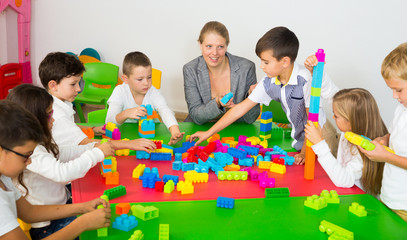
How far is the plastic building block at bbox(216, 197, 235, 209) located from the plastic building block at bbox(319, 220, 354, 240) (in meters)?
0.32

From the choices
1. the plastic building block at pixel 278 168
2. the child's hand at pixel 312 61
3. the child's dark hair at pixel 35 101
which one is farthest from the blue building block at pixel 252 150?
the child's dark hair at pixel 35 101

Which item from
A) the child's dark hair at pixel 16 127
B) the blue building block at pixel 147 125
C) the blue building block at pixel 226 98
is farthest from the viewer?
the blue building block at pixel 226 98

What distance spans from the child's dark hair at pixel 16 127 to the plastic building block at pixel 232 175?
80 centimetres

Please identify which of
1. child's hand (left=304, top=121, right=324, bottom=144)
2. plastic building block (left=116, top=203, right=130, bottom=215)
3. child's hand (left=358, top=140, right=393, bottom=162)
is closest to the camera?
plastic building block (left=116, top=203, right=130, bottom=215)

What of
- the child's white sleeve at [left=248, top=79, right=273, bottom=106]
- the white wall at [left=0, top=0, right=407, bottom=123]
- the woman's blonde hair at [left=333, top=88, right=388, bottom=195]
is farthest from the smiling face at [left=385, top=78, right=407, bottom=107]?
the white wall at [left=0, top=0, right=407, bottom=123]

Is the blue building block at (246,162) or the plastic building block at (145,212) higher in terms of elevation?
the blue building block at (246,162)

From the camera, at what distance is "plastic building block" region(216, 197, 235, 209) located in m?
1.53

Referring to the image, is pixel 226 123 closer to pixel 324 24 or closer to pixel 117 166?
pixel 117 166

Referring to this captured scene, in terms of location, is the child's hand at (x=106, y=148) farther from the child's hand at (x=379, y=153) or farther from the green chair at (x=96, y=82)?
the green chair at (x=96, y=82)

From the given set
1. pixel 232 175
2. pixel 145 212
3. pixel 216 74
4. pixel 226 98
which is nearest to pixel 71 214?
pixel 145 212

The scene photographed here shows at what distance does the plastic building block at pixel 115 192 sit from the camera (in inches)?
62.3

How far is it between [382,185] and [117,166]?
1.16 meters

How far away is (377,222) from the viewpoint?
1467mm

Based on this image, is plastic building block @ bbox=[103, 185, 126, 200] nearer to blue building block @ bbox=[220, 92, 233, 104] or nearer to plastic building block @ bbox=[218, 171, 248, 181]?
plastic building block @ bbox=[218, 171, 248, 181]
